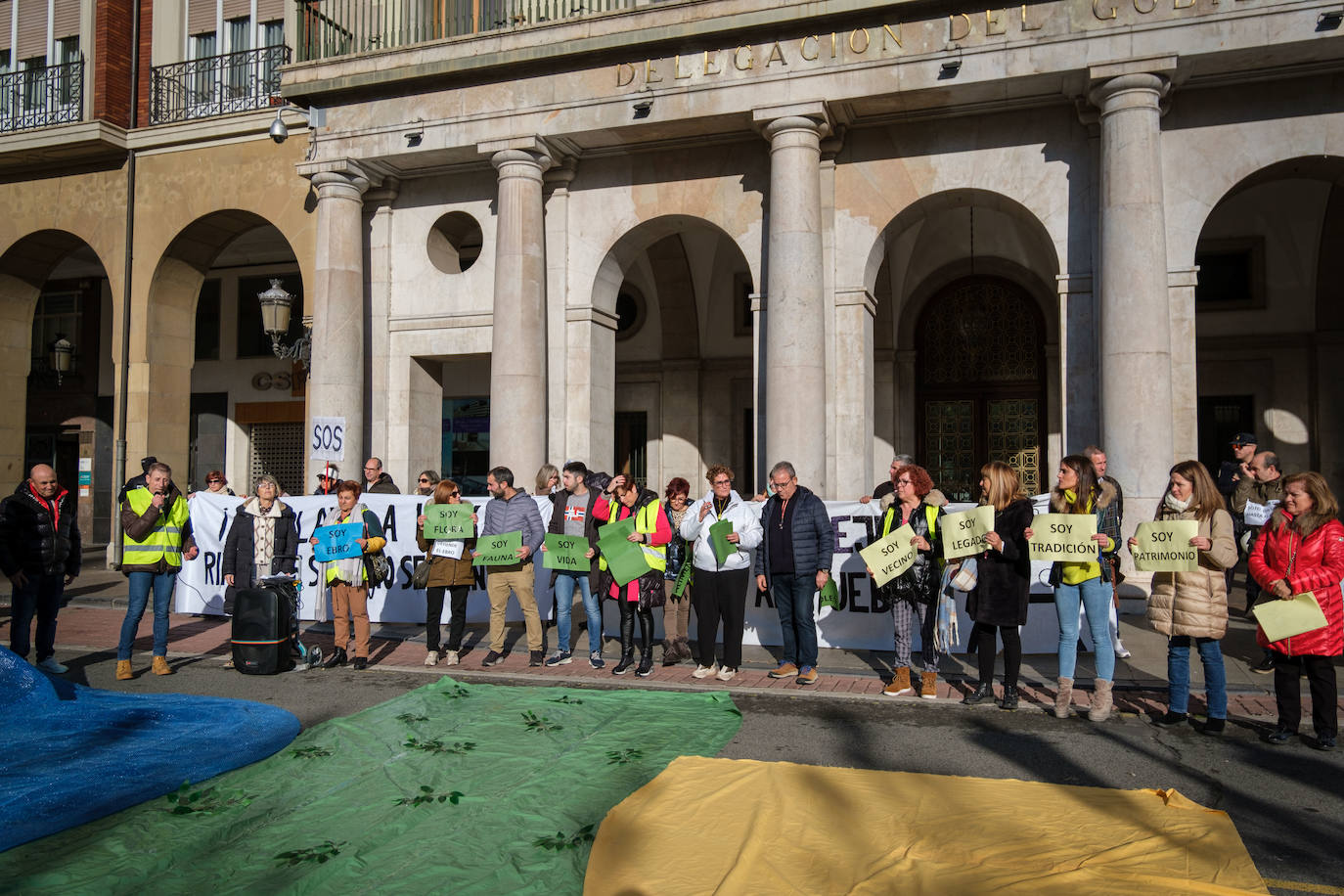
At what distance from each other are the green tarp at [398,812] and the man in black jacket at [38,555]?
410cm

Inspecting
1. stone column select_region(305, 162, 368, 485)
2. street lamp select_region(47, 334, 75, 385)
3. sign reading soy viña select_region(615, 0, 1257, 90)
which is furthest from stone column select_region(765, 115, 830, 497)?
street lamp select_region(47, 334, 75, 385)

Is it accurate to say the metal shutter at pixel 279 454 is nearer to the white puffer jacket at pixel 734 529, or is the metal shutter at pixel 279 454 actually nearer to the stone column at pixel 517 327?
the stone column at pixel 517 327

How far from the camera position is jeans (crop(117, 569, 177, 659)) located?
957 centimetres

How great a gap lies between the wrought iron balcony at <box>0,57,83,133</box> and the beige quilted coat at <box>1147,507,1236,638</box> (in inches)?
831

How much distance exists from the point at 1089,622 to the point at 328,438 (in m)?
11.1

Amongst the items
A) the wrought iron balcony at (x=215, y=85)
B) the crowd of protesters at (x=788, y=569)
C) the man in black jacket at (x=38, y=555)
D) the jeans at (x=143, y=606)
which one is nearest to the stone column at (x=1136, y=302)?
the crowd of protesters at (x=788, y=569)

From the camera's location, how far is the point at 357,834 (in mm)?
5098

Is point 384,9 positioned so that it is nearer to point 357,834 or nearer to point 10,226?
point 10,226

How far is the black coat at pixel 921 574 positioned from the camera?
336 inches

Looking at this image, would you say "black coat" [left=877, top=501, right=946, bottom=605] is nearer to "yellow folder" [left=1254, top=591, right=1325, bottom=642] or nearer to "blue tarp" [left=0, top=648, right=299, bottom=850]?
A: "yellow folder" [left=1254, top=591, right=1325, bottom=642]

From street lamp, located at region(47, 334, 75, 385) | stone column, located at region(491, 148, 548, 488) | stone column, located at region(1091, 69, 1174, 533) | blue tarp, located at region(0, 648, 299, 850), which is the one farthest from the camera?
street lamp, located at region(47, 334, 75, 385)

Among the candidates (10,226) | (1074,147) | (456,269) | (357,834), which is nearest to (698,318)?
(456,269)

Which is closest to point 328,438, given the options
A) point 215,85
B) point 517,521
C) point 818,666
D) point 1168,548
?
point 517,521

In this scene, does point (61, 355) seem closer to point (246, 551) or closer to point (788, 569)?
point (246, 551)
